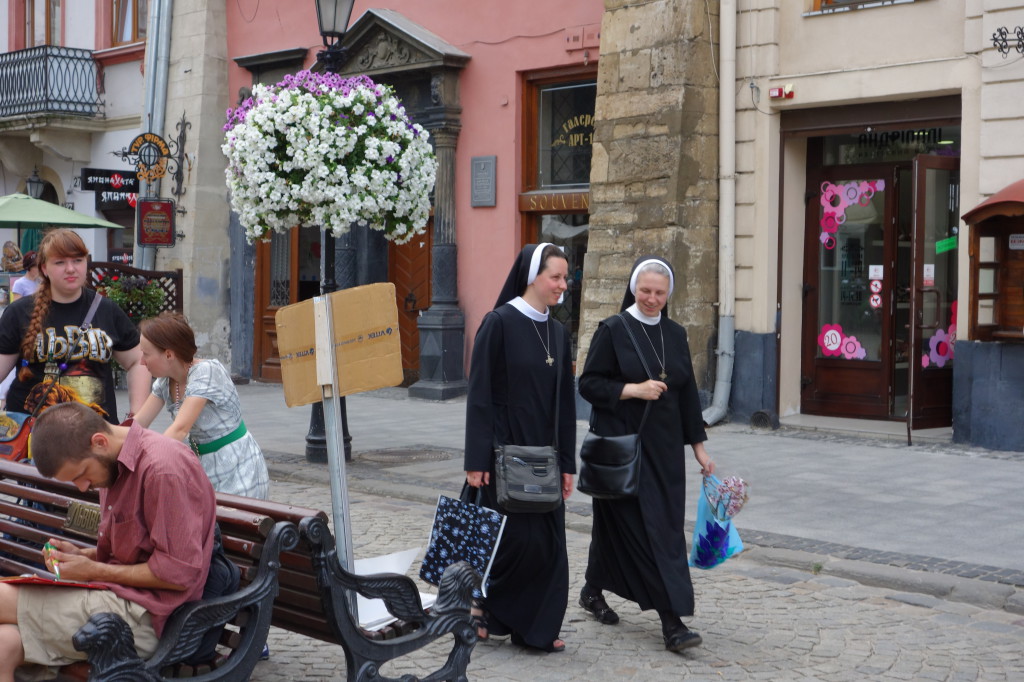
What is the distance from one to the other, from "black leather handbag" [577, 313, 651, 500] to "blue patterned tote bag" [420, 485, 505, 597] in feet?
1.51

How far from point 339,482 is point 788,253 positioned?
891 cm

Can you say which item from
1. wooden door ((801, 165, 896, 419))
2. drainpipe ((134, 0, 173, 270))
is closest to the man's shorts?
wooden door ((801, 165, 896, 419))

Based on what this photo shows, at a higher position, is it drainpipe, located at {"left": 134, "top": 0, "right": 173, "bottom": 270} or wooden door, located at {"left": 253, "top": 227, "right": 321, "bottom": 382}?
drainpipe, located at {"left": 134, "top": 0, "right": 173, "bottom": 270}

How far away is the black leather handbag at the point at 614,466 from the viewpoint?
581 cm

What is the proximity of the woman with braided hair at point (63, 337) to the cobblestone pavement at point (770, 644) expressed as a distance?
1.56 m

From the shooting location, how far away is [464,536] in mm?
5668

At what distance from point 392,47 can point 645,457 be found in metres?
11.8

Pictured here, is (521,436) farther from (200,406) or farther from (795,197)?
(795,197)

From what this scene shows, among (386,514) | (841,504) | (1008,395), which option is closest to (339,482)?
(386,514)

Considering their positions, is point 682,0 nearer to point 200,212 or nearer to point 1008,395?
point 1008,395

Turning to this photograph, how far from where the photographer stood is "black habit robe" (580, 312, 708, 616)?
19.2 ft

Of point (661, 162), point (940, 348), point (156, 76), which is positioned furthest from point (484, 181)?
point (156, 76)

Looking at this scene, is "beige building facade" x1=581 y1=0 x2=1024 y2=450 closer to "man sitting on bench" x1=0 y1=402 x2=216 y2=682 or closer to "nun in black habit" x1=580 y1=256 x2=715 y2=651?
"nun in black habit" x1=580 y1=256 x2=715 y2=651

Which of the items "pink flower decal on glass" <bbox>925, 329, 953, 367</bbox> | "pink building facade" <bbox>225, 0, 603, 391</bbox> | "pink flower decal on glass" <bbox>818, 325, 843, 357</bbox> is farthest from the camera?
"pink building facade" <bbox>225, 0, 603, 391</bbox>
